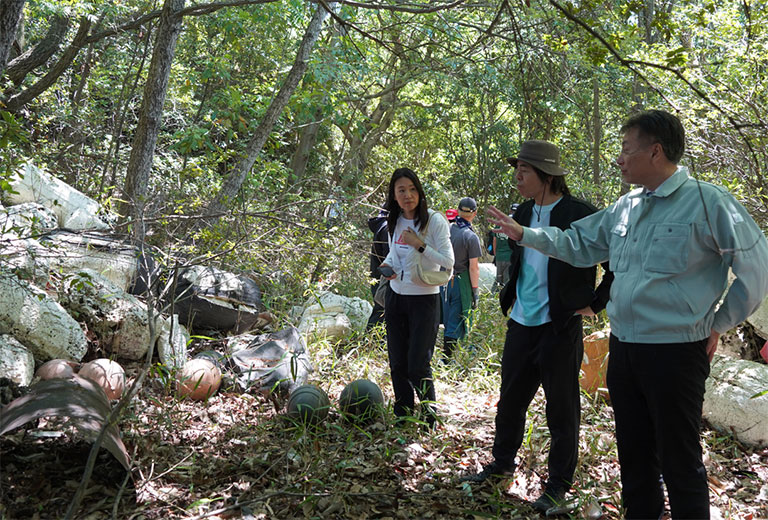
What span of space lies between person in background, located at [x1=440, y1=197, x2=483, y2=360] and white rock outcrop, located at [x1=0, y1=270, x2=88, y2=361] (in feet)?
11.2

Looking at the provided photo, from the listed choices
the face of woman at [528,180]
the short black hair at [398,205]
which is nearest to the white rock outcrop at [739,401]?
the face of woman at [528,180]

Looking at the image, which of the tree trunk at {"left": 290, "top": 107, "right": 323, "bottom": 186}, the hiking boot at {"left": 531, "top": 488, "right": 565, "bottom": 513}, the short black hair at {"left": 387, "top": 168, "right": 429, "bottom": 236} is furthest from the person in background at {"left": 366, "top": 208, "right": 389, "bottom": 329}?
the tree trunk at {"left": 290, "top": 107, "right": 323, "bottom": 186}

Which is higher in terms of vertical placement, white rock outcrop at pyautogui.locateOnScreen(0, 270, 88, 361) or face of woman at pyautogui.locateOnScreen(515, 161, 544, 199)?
face of woman at pyautogui.locateOnScreen(515, 161, 544, 199)

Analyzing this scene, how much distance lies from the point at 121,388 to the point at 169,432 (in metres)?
0.84

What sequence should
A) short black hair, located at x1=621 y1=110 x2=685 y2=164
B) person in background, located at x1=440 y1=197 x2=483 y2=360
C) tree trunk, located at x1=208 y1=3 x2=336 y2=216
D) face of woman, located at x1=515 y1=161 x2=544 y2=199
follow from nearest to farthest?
1. short black hair, located at x1=621 y1=110 x2=685 y2=164
2. face of woman, located at x1=515 y1=161 x2=544 y2=199
3. person in background, located at x1=440 y1=197 x2=483 y2=360
4. tree trunk, located at x1=208 y1=3 x2=336 y2=216

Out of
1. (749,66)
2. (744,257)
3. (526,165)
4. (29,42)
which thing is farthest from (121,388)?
(29,42)

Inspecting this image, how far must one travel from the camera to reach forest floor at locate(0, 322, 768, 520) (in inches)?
132

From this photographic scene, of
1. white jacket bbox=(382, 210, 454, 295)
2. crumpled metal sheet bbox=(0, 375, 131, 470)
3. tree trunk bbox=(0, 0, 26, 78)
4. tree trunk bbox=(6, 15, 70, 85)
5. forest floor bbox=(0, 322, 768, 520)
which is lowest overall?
forest floor bbox=(0, 322, 768, 520)

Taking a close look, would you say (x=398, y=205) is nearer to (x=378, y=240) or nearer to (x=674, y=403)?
(x=378, y=240)

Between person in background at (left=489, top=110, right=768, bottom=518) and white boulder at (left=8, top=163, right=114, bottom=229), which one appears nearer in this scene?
person in background at (left=489, top=110, right=768, bottom=518)

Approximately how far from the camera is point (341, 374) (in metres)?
5.70

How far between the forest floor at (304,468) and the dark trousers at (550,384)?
0.26 metres

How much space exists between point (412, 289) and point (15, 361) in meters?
2.92

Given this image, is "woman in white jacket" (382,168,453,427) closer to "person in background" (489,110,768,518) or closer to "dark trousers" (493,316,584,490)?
"dark trousers" (493,316,584,490)
